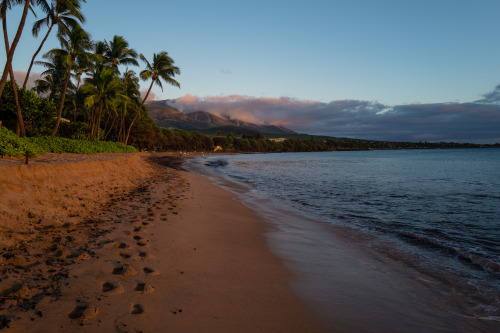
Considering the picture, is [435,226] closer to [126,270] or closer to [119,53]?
[126,270]

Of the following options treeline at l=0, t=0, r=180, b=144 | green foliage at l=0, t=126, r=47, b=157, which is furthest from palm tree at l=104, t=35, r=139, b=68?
green foliage at l=0, t=126, r=47, b=157

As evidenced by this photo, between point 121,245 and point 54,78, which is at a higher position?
point 54,78

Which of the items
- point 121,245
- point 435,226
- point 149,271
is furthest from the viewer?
point 435,226

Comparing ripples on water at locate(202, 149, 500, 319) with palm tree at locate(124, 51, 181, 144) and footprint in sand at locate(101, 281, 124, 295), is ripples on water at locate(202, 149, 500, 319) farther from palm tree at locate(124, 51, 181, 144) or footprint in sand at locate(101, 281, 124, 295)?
palm tree at locate(124, 51, 181, 144)

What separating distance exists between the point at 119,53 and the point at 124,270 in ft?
117

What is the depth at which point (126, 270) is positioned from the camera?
3.53 metres

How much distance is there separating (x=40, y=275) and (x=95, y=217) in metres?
3.15

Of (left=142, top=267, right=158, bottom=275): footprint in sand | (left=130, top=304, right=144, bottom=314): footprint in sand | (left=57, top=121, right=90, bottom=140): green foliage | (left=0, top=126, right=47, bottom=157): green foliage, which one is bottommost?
(left=142, top=267, right=158, bottom=275): footprint in sand

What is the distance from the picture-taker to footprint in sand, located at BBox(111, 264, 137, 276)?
3.48 metres

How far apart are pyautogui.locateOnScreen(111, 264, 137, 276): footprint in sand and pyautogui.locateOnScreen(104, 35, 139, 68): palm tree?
34.7 metres

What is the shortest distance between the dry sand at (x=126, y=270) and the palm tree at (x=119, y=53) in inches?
1182

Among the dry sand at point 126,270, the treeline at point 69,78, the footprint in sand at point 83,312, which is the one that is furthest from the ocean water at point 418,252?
the treeline at point 69,78

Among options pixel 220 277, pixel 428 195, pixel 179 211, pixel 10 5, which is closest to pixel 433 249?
pixel 220 277

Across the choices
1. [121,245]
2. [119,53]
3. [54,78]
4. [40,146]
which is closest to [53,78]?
[54,78]
